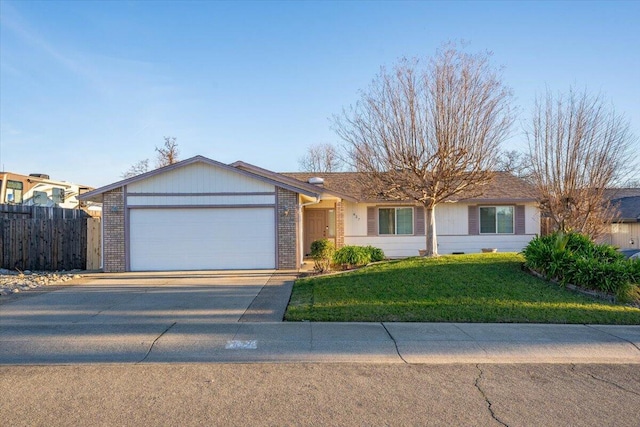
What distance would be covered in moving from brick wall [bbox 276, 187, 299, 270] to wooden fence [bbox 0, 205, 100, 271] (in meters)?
7.22

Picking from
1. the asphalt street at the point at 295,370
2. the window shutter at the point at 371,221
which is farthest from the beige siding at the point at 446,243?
the asphalt street at the point at 295,370

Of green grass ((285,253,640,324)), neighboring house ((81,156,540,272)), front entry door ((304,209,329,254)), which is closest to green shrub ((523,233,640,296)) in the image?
green grass ((285,253,640,324))

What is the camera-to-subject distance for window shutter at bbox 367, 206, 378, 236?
807 inches

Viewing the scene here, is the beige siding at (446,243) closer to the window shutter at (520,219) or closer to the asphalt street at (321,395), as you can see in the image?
the window shutter at (520,219)

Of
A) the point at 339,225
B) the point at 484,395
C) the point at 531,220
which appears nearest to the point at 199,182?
the point at 339,225

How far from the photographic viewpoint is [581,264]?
10352mm

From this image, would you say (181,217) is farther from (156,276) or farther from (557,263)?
(557,263)

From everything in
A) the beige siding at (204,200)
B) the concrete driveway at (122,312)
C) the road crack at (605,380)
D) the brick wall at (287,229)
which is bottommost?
the road crack at (605,380)

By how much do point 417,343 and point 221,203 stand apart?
10056mm

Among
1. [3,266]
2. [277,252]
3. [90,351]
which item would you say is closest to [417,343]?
[90,351]

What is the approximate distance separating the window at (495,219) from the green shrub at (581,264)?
810cm

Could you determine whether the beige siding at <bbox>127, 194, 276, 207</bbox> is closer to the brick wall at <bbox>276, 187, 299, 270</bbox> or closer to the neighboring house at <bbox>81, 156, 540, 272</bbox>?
the neighboring house at <bbox>81, 156, 540, 272</bbox>

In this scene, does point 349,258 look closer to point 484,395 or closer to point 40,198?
point 484,395

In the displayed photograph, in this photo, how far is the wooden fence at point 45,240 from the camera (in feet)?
52.0
